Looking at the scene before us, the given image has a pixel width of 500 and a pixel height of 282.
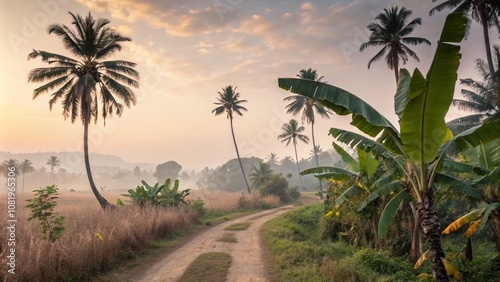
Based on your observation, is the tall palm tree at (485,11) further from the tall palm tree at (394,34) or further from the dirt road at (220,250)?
the dirt road at (220,250)

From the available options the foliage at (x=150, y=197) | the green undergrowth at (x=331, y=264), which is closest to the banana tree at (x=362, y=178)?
the green undergrowth at (x=331, y=264)

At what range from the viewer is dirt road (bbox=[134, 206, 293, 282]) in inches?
325

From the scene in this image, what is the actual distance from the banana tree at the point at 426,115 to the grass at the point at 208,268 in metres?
5.62

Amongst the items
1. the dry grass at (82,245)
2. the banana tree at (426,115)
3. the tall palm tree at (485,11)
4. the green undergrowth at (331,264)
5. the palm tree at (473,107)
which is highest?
the tall palm tree at (485,11)

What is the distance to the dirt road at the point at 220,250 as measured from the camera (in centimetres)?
827

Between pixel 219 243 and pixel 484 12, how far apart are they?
2397 cm

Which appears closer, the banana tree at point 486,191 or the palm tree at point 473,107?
the banana tree at point 486,191

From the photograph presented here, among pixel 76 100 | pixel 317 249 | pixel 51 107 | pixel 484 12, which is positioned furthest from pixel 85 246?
pixel 484 12

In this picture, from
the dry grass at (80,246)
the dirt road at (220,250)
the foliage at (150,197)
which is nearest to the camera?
the dry grass at (80,246)

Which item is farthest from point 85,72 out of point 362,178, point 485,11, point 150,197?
point 485,11

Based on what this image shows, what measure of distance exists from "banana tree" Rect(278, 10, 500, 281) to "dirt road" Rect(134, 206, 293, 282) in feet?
16.2

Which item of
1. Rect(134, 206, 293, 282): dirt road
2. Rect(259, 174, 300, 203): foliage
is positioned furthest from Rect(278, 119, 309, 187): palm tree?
Rect(134, 206, 293, 282): dirt road

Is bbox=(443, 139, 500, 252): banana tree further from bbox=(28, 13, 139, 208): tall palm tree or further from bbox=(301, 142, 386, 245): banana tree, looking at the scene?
bbox=(28, 13, 139, 208): tall palm tree

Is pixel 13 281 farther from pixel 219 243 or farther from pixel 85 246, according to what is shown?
pixel 219 243
